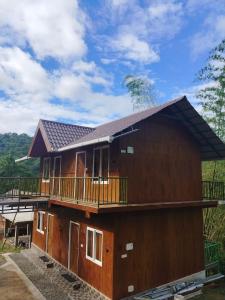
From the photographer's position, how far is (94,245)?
35.7 feet

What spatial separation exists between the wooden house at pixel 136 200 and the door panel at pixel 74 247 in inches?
1.7

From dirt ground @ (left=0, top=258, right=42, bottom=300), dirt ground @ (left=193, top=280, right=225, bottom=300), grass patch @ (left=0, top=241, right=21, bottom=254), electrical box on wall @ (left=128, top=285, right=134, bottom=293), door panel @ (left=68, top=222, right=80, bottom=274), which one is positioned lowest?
grass patch @ (left=0, top=241, right=21, bottom=254)

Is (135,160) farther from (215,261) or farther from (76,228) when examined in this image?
(215,261)

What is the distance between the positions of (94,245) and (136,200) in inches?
103

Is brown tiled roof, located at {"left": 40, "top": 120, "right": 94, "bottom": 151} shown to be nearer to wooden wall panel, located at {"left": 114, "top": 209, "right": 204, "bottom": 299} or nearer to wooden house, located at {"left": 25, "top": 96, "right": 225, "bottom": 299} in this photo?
wooden house, located at {"left": 25, "top": 96, "right": 225, "bottom": 299}

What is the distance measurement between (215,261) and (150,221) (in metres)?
5.25

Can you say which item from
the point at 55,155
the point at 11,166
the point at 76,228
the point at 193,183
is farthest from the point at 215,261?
the point at 11,166

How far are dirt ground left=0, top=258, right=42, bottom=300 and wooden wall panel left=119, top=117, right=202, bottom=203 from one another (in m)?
5.45

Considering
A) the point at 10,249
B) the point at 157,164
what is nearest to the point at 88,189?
the point at 157,164

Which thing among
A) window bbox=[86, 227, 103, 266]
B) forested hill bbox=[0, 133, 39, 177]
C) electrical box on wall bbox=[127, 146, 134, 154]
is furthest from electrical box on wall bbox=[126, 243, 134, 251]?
forested hill bbox=[0, 133, 39, 177]

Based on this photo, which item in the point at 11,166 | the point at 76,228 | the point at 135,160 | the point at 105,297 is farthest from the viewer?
the point at 11,166

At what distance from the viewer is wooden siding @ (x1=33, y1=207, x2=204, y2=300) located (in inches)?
377

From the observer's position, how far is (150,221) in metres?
10.7

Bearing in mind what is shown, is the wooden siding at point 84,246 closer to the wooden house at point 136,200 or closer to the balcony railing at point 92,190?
the wooden house at point 136,200
